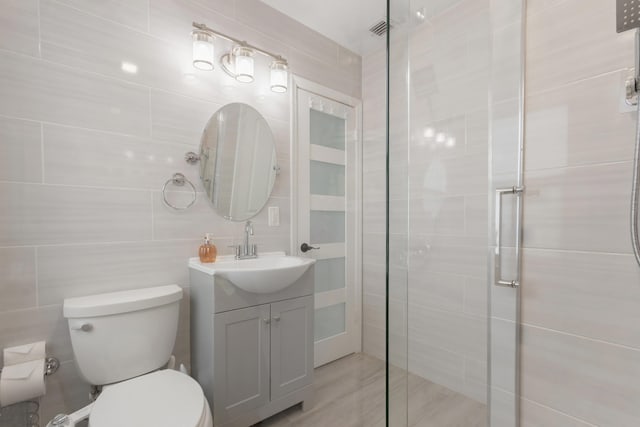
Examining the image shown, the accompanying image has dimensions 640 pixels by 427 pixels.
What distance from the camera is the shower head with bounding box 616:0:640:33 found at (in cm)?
95

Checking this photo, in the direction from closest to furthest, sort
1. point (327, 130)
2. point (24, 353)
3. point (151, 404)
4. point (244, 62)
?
1. point (151, 404)
2. point (24, 353)
3. point (244, 62)
4. point (327, 130)

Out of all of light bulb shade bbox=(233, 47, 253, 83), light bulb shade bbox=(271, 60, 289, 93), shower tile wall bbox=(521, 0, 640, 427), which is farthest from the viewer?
light bulb shade bbox=(271, 60, 289, 93)

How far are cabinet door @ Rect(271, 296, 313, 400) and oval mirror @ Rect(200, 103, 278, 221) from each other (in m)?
0.61

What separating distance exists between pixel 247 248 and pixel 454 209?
113cm

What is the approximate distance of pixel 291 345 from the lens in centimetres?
160

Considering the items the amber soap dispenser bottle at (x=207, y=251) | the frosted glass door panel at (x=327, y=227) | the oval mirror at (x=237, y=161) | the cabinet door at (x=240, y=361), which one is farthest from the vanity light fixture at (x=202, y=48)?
the cabinet door at (x=240, y=361)

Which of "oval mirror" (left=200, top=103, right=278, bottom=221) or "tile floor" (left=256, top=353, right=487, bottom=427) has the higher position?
"oval mirror" (left=200, top=103, right=278, bottom=221)

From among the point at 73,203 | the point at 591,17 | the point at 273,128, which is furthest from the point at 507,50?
the point at 73,203

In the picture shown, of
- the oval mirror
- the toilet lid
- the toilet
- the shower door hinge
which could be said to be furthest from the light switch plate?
the shower door hinge

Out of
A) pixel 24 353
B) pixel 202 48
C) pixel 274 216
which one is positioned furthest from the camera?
pixel 274 216

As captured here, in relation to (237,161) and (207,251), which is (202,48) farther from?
(207,251)

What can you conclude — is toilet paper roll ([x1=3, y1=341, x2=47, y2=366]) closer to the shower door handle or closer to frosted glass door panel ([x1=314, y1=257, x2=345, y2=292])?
frosted glass door panel ([x1=314, y1=257, x2=345, y2=292])

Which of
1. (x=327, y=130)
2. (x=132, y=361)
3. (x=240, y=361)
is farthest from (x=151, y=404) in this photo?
(x=327, y=130)

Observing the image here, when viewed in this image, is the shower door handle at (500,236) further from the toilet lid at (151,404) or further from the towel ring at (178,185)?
the towel ring at (178,185)
